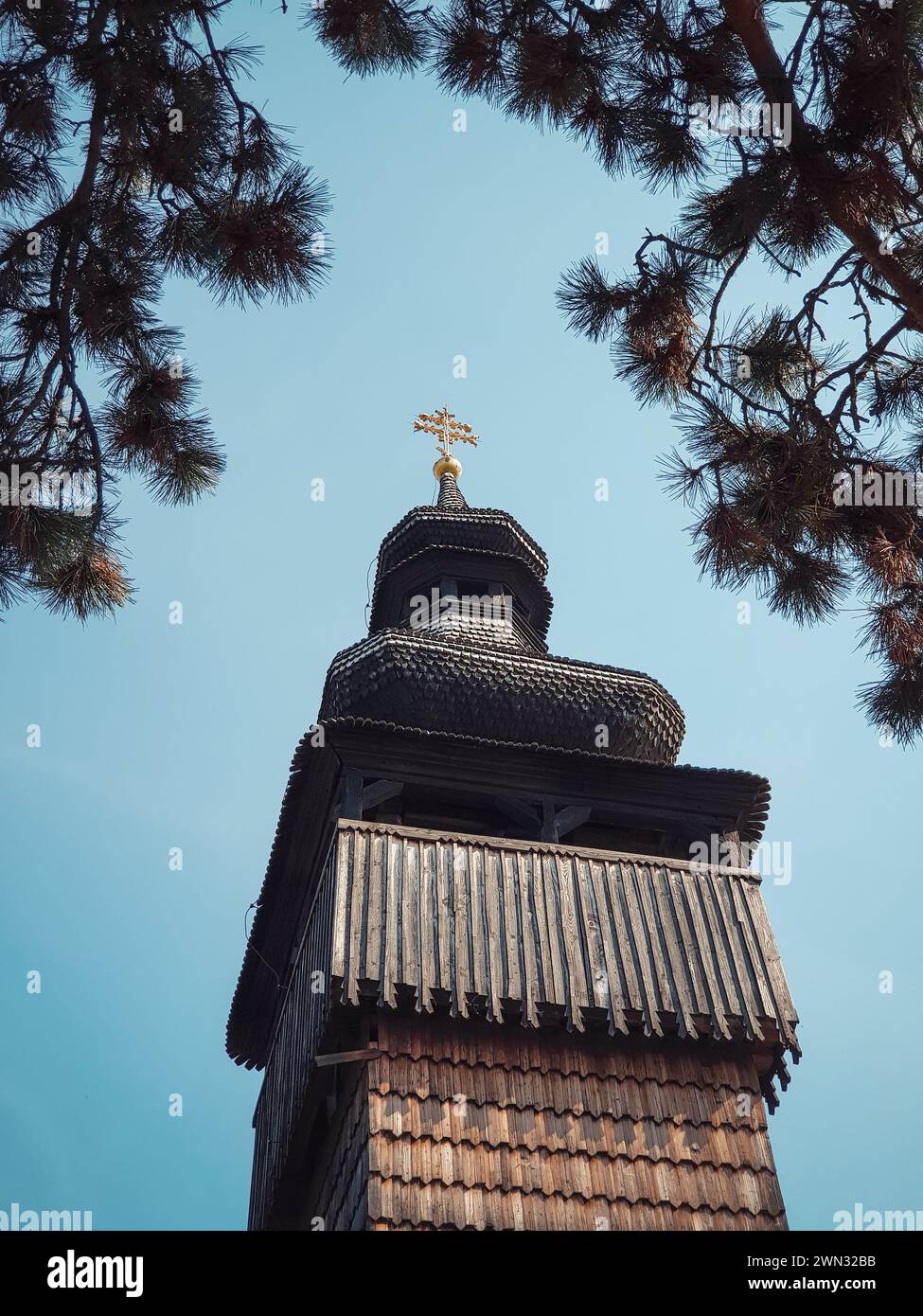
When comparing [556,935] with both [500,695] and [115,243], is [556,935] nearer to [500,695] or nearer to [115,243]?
[500,695]

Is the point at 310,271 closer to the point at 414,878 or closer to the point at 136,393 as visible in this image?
the point at 136,393

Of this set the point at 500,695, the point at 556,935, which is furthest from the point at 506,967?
the point at 500,695

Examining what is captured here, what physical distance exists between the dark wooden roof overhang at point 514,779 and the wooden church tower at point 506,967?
→ 21mm

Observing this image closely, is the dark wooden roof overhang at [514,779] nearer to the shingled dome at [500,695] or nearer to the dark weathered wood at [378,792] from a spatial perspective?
the dark weathered wood at [378,792]

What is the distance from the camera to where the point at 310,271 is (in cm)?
651

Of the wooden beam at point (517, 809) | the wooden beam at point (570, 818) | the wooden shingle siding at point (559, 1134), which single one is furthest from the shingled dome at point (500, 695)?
the wooden shingle siding at point (559, 1134)

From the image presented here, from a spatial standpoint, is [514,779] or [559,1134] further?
[514,779]

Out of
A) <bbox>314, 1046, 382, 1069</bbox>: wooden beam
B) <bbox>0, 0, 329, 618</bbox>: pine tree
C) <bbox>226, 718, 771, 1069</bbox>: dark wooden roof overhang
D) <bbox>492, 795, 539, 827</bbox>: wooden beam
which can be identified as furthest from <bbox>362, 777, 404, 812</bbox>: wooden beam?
<bbox>0, 0, 329, 618</bbox>: pine tree

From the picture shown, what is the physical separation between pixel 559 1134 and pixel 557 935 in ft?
5.23

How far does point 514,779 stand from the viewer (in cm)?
1434

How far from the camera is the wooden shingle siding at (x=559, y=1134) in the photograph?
11055mm

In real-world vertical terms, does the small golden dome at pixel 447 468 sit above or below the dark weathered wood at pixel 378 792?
above

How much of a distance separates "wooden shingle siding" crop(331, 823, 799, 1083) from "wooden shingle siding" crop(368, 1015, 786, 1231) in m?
0.28

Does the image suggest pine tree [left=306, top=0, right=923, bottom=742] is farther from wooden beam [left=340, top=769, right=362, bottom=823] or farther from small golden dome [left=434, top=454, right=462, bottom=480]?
small golden dome [left=434, top=454, right=462, bottom=480]
